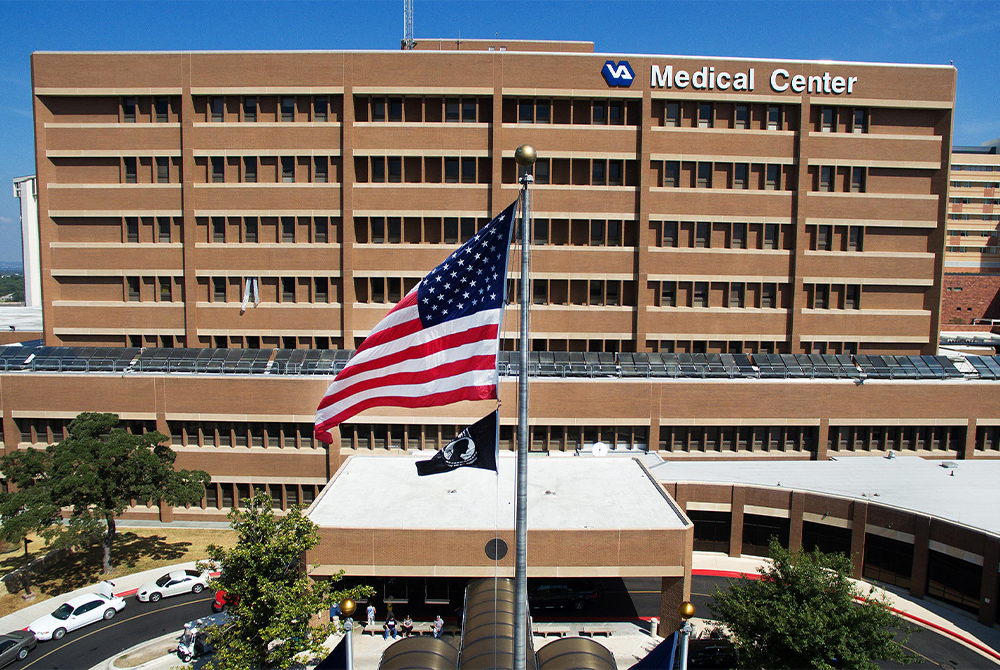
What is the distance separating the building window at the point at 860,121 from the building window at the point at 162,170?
50.9 meters

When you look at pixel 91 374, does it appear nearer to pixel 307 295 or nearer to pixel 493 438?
pixel 307 295

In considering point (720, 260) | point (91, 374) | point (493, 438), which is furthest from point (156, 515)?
point (720, 260)

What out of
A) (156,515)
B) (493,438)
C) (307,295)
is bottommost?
(156,515)

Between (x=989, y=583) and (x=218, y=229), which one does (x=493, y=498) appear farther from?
(x=218, y=229)

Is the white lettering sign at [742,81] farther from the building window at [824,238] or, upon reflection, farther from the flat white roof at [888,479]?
the flat white roof at [888,479]

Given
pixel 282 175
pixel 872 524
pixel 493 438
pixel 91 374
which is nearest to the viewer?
pixel 493 438

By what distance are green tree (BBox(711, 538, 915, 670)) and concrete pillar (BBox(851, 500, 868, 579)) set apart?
13.1m

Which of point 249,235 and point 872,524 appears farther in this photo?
point 249,235

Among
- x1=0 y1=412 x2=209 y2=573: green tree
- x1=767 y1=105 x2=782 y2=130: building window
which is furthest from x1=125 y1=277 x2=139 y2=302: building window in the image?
x1=767 y1=105 x2=782 y2=130: building window

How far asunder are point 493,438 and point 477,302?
2.81 m

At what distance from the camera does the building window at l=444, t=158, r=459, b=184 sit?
41.6 metres

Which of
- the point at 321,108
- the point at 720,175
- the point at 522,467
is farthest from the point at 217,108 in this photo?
the point at 522,467

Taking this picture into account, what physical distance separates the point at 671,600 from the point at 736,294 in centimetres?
2494

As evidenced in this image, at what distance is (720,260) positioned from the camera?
42.5 meters
